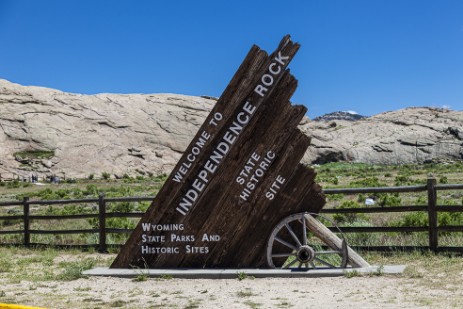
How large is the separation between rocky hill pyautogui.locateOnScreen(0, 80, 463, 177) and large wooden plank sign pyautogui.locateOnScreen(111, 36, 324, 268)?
48.9m

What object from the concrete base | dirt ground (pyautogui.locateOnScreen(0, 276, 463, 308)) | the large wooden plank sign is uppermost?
the large wooden plank sign

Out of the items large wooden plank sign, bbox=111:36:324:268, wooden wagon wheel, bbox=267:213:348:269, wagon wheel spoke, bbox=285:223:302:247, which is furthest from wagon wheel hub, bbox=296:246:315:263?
large wooden plank sign, bbox=111:36:324:268

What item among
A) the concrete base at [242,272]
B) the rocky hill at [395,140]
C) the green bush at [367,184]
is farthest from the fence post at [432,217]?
the rocky hill at [395,140]

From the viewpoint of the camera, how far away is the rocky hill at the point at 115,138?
191 ft

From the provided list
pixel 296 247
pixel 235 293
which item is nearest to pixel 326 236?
pixel 296 247

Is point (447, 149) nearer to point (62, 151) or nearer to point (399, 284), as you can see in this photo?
point (62, 151)

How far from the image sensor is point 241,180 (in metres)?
9.03

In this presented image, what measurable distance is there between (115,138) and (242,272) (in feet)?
185

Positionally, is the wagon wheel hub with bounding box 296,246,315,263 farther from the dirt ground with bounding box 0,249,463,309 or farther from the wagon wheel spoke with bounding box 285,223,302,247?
the dirt ground with bounding box 0,249,463,309

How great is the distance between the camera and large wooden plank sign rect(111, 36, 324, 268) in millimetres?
8961

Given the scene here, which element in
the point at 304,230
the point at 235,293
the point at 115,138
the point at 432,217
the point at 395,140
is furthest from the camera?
Answer: the point at 395,140

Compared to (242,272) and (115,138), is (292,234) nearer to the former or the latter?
(242,272)

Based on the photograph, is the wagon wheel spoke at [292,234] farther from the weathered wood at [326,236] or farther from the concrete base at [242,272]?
the concrete base at [242,272]

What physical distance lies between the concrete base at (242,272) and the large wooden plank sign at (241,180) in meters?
0.33
